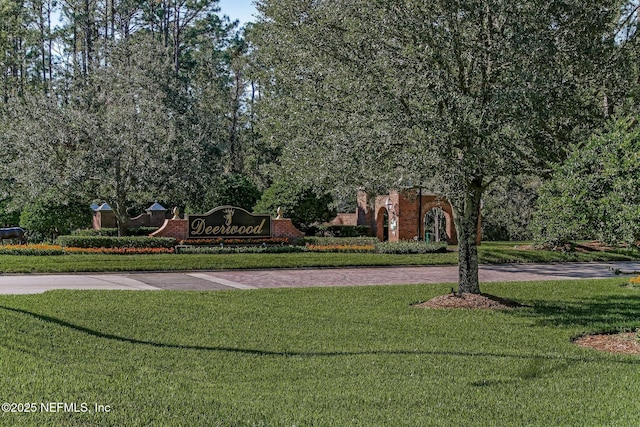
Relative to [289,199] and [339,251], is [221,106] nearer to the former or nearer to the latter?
[289,199]

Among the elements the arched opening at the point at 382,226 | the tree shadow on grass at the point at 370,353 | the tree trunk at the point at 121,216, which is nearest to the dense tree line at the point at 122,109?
the tree trunk at the point at 121,216

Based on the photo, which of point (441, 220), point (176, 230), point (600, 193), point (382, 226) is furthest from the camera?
point (382, 226)

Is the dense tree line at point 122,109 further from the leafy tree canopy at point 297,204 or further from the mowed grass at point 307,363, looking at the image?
the mowed grass at point 307,363

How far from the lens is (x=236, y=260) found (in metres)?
21.6

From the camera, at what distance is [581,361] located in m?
8.06

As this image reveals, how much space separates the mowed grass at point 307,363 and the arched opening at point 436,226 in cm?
2133

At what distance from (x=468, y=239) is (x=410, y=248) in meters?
12.6

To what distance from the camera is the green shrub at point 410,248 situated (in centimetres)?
2573

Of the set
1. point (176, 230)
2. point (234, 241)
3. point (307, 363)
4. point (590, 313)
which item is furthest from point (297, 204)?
point (307, 363)

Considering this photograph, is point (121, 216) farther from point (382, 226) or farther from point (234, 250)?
point (382, 226)

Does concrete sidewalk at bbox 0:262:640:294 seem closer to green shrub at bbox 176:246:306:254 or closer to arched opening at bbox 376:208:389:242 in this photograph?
green shrub at bbox 176:246:306:254

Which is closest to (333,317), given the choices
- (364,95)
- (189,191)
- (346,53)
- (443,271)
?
(364,95)

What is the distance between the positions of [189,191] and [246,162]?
22415 millimetres

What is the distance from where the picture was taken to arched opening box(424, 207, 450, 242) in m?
34.7
